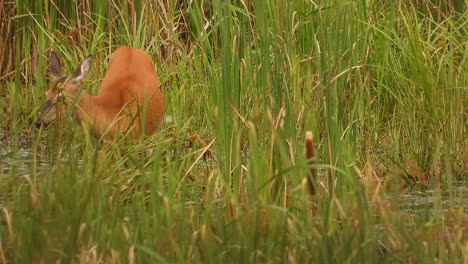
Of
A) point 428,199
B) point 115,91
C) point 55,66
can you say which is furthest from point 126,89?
point 428,199

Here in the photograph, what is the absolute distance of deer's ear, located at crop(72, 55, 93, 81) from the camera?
21.2 ft

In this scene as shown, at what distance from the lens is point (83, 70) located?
6.47m

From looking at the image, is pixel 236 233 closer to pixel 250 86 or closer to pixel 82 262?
pixel 82 262

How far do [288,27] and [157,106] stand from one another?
215 cm

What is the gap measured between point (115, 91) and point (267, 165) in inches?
100

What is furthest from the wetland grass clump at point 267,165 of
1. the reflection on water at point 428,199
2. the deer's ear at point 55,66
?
the deer's ear at point 55,66

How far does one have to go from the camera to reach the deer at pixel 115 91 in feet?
20.4

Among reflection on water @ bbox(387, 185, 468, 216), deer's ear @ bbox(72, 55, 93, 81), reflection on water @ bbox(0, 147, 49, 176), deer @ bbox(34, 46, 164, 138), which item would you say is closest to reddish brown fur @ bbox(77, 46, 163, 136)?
deer @ bbox(34, 46, 164, 138)

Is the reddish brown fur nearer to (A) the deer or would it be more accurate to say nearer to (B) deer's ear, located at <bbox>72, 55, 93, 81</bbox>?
(A) the deer

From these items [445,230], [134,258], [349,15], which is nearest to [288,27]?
[349,15]

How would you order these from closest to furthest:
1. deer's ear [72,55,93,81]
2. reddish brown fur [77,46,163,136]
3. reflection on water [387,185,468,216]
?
reflection on water [387,185,468,216] → reddish brown fur [77,46,163,136] → deer's ear [72,55,93,81]

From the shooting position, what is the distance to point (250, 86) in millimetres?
4480

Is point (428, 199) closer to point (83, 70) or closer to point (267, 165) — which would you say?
point (267, 165)

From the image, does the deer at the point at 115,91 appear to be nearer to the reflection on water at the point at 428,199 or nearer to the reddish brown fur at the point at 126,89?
the reddish brown fur at the point at 126,89
